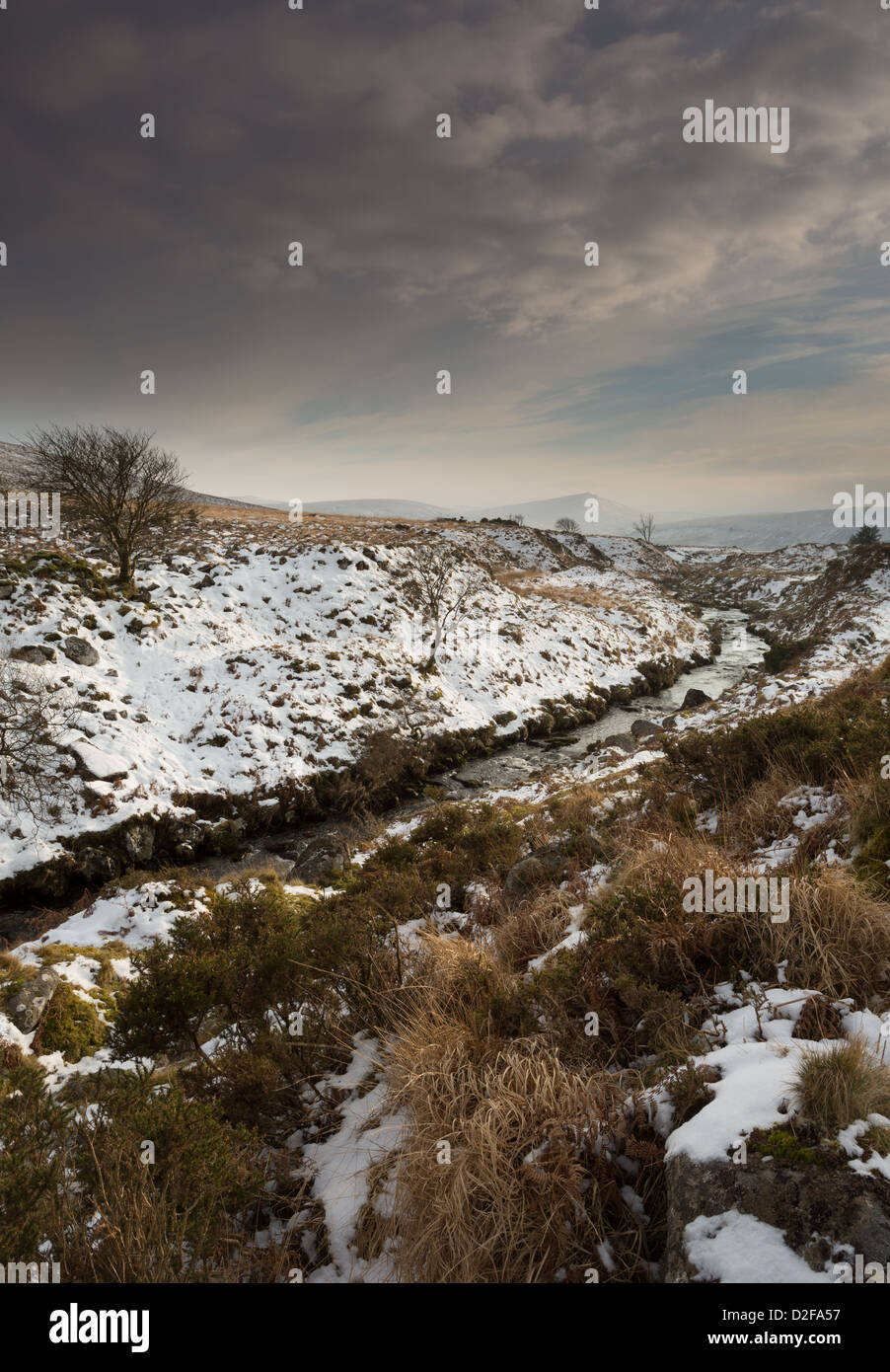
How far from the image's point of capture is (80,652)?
709 inches

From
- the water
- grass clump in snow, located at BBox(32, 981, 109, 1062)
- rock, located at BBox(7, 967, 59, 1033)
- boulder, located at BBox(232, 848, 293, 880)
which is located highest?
the water

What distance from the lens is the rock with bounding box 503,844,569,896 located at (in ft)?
22.6

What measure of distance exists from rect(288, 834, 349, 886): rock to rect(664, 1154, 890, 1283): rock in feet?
29.1

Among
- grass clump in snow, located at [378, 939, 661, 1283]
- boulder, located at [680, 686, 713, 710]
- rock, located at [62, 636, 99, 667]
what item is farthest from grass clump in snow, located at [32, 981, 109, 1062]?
boulder, located at [680, 686, 713, 710]

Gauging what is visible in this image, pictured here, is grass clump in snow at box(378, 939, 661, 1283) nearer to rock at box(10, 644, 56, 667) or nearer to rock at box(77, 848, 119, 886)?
rock at box(77, 848, 119, 886)

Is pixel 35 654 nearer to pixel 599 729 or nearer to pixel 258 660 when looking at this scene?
pixel 258 660

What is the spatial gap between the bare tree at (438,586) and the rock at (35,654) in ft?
44.6

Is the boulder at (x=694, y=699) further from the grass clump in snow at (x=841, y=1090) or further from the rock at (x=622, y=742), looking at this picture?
the grass clump in snow at (x=841, y=1090)

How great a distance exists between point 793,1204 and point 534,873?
194 inches

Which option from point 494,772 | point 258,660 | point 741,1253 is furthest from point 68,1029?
point 258,660

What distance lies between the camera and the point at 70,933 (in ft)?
31.2
